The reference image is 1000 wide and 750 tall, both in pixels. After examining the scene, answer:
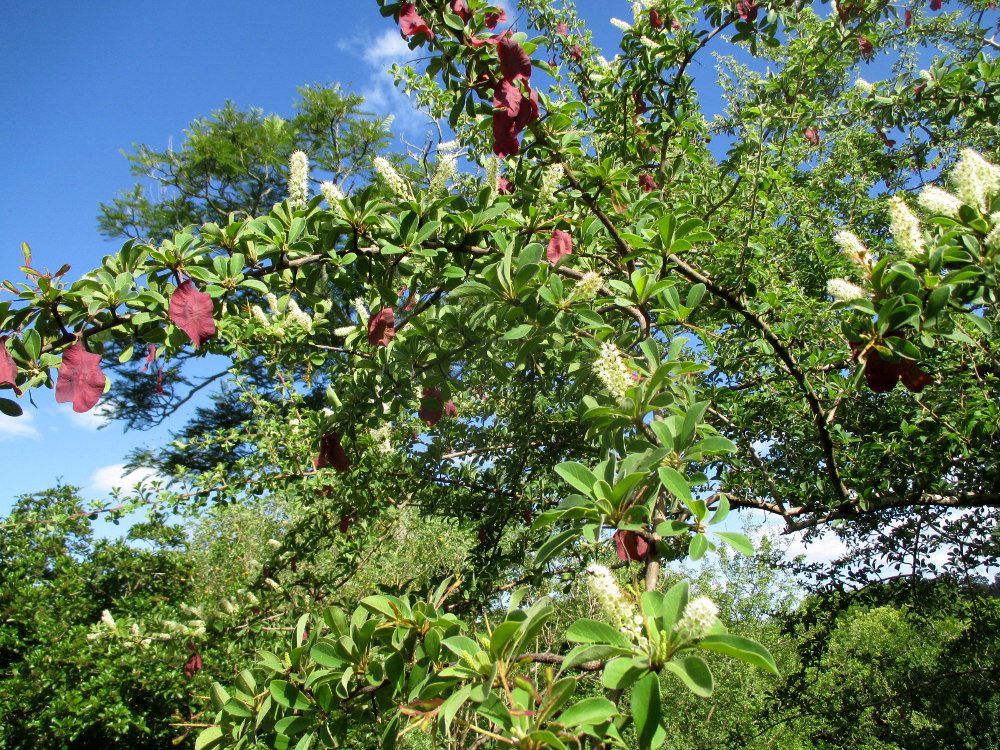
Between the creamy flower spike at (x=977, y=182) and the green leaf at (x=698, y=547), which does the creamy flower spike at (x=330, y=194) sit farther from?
the creamy flower spike at (x=977, y=182)

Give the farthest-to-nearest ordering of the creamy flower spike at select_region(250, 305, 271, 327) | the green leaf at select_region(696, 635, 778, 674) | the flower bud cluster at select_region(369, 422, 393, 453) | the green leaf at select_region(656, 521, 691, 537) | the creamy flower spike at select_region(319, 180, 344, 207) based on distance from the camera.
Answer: the flower bud cluster at select_region(369, 422, 393, 453) < the creamy flower spike at select_region(250, 305, 271, 327) < the creamy flower spike at select_region(319, 180, 344, 207) < the green leaf at select_region(656, 521, 691, 537) < the green leaf at select_region(696, 635, 778, 674)

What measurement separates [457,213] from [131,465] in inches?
386

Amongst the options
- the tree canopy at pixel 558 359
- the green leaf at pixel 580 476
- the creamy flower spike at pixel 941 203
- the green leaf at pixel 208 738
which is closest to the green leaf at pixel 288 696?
the tree canopy at pixel 558 359

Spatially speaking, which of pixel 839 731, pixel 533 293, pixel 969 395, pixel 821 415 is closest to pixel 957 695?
pixel 839 731

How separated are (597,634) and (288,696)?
677 mm

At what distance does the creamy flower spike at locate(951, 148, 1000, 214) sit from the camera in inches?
41.8

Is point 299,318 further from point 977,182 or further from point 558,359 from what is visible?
point 977,182

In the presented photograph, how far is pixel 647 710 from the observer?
69 centimetres

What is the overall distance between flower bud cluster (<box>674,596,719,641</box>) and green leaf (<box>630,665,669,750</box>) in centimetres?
6

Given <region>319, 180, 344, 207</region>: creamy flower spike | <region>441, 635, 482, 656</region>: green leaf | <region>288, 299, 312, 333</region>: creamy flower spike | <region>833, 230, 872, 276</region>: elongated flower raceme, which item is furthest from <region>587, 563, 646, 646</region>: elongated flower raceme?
Answer: <region>288, 299, 312, 333</region>: creamy flower spike

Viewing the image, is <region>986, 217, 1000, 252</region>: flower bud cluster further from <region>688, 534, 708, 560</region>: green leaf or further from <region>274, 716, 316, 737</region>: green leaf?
<region>274, 716, 316, 737</region>: green leaf

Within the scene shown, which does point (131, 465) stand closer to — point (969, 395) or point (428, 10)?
point (428, 10)

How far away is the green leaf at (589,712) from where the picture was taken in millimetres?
717

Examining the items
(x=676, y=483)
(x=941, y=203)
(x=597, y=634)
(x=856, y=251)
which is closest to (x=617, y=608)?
(x=597, y=634)
